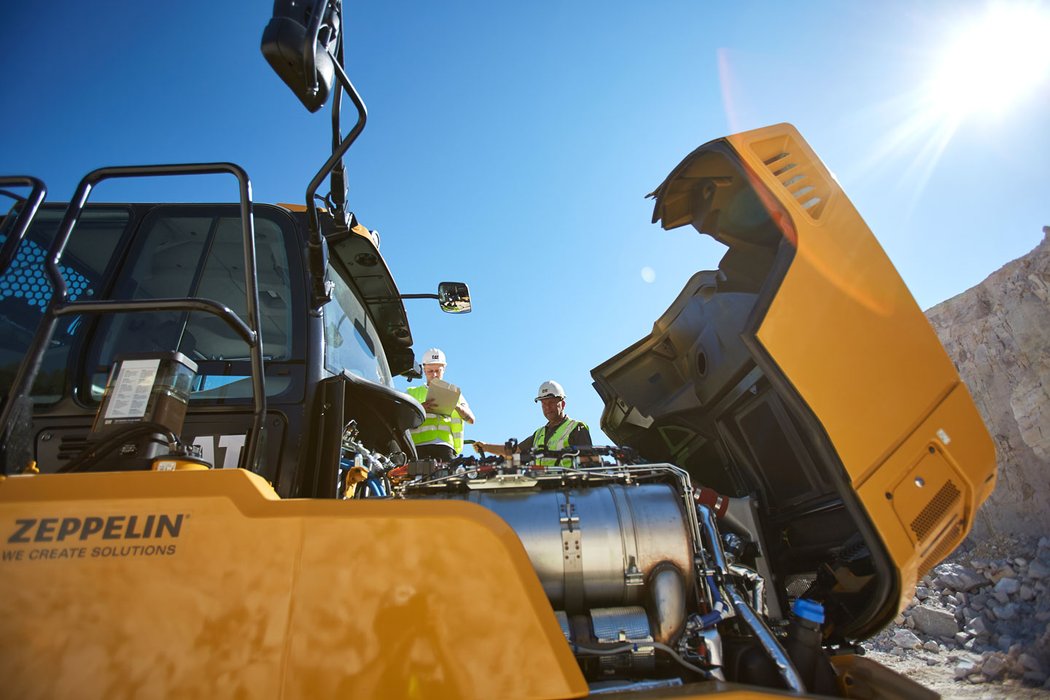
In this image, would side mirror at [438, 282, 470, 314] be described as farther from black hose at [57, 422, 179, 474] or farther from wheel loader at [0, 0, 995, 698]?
black hose at [57, 422, 179, 474]

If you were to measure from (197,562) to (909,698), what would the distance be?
2.29 m

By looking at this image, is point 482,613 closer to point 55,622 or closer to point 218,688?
point 218,688

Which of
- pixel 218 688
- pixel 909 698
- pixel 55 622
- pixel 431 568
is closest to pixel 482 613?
pixel 431 568

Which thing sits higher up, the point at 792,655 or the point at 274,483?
the point at 274,483

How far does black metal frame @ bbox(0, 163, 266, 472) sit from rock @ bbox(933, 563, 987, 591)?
1644 centimetres

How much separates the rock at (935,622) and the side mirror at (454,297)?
11.6 m

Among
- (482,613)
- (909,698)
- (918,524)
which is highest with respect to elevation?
(918,524)

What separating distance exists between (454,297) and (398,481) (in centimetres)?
167

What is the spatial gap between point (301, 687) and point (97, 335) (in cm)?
185

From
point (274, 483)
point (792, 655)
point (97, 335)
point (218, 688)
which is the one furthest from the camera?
point (97, 335)

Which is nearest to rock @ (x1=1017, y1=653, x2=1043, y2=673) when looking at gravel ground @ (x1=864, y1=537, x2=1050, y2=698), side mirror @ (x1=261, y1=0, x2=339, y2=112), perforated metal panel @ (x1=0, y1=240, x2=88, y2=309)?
gravel ground @ (x1=864, y1=537, x2=1050, y2=698)

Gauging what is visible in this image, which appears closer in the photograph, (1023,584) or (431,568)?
(431,568)

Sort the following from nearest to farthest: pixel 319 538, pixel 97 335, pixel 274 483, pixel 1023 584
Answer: pixel 319 538 → pixel 274 483 → pixel 97 335 → pixel 1023 584

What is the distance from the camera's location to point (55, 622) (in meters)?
1.41
